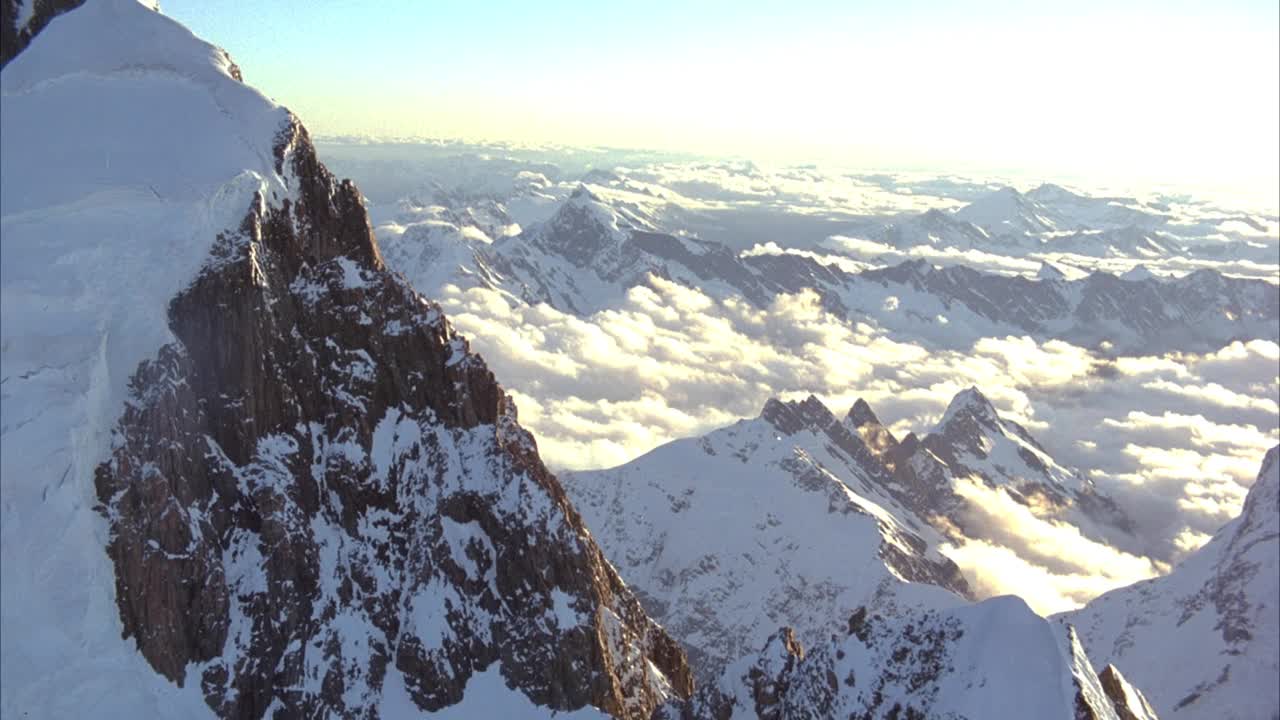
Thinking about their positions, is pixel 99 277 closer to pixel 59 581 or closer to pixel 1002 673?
pixel 59 581

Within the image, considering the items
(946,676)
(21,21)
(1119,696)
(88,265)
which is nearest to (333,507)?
(88,265)

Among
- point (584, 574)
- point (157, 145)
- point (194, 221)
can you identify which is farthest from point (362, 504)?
point (157, 145)

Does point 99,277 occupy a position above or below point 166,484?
above

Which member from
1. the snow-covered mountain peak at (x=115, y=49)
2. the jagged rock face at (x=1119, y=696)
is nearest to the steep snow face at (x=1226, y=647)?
the jagged rock face at (x=1119, y=696)

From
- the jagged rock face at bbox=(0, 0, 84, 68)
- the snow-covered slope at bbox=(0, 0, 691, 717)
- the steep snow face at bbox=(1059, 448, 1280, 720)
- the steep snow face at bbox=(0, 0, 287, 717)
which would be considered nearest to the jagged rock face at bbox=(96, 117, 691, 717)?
the snow-covered slope at bbox=(0, 0, 691, 717)

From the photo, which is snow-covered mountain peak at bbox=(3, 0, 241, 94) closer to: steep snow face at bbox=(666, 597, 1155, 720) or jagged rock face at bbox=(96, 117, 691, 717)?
jagged rock face at bbox=(96, 117, 691, 717)

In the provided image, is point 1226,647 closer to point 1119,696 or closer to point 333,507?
point 1119,696

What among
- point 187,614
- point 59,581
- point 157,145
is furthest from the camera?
point 157,145

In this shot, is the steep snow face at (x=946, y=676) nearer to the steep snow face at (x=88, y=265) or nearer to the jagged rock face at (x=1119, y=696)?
the jagged rock face at (x=1119, y=696)
